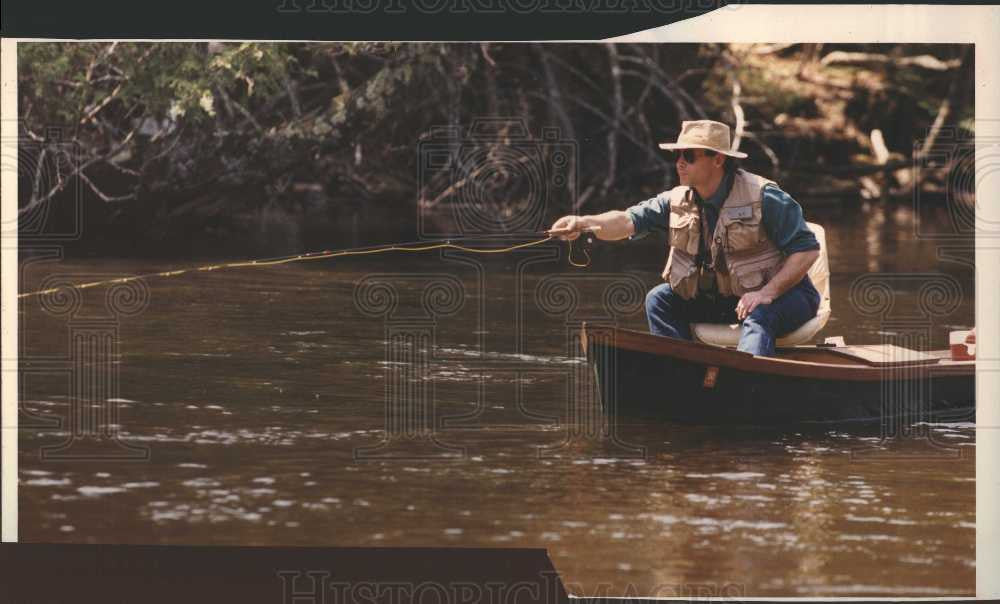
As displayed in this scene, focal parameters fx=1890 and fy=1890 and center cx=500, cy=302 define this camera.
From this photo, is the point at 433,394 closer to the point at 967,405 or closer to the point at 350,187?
the point at 967,405

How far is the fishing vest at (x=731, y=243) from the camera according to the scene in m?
7.55

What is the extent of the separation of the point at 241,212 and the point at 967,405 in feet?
39.0

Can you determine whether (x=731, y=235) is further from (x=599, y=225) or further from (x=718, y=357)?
(x=599, y=225)

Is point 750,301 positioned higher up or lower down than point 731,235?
lower down

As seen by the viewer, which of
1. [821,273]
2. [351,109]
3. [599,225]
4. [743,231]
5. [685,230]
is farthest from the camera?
[351,109]

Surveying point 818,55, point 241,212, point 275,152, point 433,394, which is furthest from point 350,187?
point 433,394

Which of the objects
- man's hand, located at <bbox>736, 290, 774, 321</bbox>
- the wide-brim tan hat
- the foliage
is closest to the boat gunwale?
man's hand, located at <bbox>736, 290, 774, 321</bbox>

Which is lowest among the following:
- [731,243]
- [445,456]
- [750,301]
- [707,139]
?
[445,456]

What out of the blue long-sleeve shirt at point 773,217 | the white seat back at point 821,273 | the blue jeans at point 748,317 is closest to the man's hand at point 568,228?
the blue long-sleeve shirt at point 773,217

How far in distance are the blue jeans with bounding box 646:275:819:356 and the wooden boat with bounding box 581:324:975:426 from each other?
0.43 ft

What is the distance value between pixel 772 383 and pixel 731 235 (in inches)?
25.8

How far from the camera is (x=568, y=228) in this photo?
7.09m

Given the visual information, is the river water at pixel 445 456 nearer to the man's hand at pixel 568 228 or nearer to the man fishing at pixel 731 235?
the man fishing at pixel 731 235

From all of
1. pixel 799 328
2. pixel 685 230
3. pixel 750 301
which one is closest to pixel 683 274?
pixel 685 230
